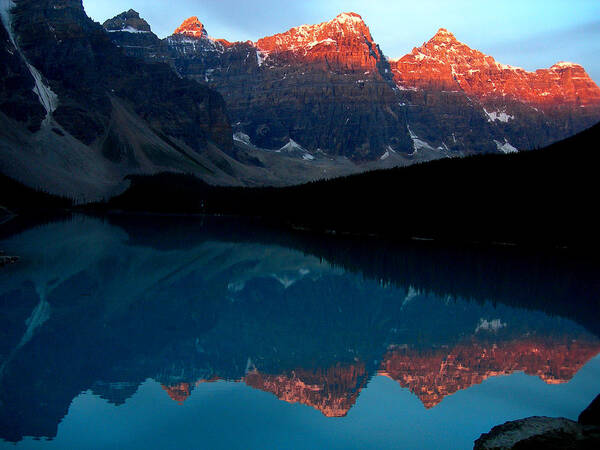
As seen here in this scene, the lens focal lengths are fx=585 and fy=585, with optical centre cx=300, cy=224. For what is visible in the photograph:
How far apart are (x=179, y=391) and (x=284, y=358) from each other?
457 cm

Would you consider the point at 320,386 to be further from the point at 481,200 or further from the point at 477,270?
the point at 481,200

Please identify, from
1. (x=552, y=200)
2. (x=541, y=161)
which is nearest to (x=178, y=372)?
(x=552, y=200)

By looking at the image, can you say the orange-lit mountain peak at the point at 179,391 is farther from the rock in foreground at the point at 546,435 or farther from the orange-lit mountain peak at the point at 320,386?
the rock in foreground at the point at 546,435

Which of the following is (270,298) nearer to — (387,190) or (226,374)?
(226,374)

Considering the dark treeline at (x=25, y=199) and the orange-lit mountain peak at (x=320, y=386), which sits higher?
the orange-lit mountain peak at (x=320, y=386)

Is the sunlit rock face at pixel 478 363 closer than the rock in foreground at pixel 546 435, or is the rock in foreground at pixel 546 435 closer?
the rock in foreground at pixel 546 435

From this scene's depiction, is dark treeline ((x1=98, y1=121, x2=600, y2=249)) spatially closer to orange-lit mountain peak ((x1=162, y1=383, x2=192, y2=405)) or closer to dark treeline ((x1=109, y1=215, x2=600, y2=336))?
dark treeline ((x1=109, y1=215, x2=600, y2=336))

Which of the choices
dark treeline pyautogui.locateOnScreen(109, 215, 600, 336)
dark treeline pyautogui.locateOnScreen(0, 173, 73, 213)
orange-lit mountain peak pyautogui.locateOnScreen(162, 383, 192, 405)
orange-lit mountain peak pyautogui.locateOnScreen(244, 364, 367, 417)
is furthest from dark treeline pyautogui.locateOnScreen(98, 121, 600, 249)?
dark treeline pyautogui.locateOnScreen(0, 173, 73, 213)

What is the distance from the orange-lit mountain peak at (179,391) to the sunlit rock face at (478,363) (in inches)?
246

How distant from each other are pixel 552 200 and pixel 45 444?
6806cm

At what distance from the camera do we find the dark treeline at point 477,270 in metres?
33.3

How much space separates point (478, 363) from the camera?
2034 centimetres

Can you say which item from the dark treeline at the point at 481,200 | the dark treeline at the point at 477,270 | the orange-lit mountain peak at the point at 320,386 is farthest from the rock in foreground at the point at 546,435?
the dark treeline at the point at 481,200

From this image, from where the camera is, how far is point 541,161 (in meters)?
77.2
